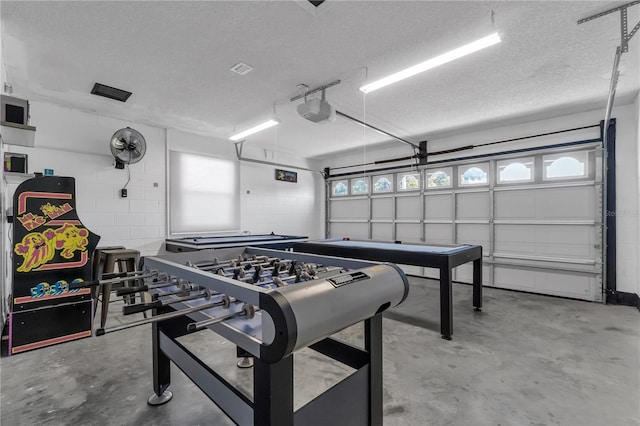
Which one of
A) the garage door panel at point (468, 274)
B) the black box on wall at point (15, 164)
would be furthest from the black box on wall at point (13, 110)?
the garage door panel at point (468, 274)

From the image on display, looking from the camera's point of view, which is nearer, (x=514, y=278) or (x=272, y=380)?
(x=272, y=380)

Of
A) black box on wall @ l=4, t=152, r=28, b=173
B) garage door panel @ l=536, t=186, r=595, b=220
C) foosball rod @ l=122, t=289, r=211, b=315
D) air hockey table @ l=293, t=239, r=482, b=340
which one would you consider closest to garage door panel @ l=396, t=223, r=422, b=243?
air hockey table @ l=293, t=239, r=482, b=340

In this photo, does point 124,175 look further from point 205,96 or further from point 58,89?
point 205,96

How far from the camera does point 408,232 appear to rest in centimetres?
639

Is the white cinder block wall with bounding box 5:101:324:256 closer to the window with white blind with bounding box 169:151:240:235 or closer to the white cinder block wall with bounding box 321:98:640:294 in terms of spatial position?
the window with white blind with bounding box 169:151:240:235

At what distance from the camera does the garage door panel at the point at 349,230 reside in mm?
7152

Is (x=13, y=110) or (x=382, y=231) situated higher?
(x=13, y=110)

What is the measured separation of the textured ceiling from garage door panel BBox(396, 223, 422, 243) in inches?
101

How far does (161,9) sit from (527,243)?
592cm

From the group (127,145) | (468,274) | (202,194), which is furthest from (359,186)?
(127,145)

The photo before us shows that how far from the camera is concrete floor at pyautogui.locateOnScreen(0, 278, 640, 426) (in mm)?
1823

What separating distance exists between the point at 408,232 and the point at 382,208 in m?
0.85

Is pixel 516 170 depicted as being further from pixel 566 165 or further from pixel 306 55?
pixel 306 55

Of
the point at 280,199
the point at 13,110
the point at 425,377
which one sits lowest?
the point at 425,377
